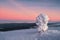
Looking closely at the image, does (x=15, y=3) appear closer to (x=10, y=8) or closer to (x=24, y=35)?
(x=10, y=8)

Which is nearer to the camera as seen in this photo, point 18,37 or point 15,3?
point 18,37

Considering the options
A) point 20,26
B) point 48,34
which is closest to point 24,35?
point 48,34

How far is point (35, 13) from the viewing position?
80.2 inches

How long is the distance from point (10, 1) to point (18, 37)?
23.5 inches

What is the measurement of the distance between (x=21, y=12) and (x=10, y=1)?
16 centimetres

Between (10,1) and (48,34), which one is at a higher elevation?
(10,1)

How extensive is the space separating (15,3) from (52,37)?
664mm

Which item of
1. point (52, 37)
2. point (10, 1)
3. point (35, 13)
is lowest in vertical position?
point (52, 37)

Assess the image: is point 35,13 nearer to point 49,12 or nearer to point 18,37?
point 49,12

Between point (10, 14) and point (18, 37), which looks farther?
point (10, 14)

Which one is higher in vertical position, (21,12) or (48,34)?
(21,12)

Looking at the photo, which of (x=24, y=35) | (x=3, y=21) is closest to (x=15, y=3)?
(x=3, y=21)

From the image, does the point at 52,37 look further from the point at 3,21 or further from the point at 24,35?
the point at 3,21

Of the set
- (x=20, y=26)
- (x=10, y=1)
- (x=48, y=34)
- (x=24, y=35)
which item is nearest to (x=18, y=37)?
(x=24, y=35)
